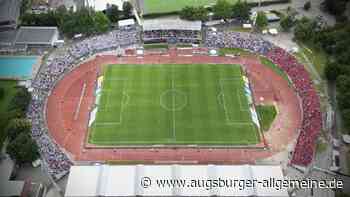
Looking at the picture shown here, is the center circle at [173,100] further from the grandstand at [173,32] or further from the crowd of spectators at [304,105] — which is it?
the crowd of spectators at [304,105]

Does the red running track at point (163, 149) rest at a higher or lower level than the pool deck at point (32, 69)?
lower

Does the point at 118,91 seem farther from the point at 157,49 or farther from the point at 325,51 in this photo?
the point at 325,51

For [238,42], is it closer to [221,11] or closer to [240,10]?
[240,10]

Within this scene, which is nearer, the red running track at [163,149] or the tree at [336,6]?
the red running track at [163,149]

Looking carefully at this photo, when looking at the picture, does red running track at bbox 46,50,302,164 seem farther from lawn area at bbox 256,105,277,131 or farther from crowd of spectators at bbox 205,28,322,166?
crowd of spectators at bbox 205,28,322,166

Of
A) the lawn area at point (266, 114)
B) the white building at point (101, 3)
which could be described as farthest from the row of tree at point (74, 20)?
the lawn area at point (266, 114)

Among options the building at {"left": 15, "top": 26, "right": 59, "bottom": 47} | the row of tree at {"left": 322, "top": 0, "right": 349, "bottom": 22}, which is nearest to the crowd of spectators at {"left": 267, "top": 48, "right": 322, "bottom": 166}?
the row of tree at {"left": 322, "top": 0, "right": 349, "bottom": 22}

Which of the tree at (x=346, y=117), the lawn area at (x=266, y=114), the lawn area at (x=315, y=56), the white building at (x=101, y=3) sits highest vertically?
the white building at (x=101, y=3)
